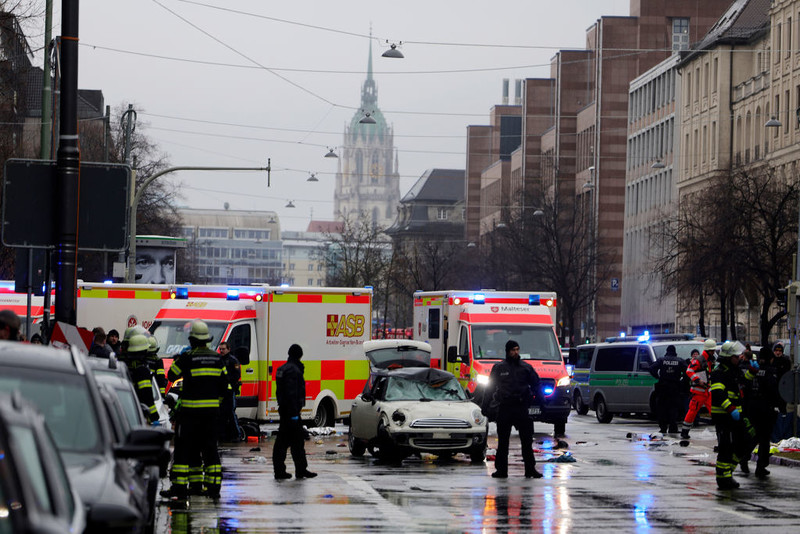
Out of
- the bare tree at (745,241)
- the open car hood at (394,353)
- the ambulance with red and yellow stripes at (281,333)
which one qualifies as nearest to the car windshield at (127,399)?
the ambulance with red and yellow stripes at (281,333)

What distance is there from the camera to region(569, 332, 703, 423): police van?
3641 cm

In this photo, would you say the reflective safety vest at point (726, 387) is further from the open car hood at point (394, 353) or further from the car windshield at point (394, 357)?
the car windshield at point (394, 357)

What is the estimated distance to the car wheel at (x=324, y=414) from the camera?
98.9 ft

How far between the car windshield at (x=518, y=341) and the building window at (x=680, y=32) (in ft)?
243

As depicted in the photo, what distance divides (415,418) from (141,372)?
20.8 ft

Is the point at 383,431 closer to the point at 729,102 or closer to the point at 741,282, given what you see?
the point at 741,282

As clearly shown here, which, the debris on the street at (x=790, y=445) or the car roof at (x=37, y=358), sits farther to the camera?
the debris on the street at (x=790, y=445)

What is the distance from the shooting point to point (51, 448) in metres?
5.52

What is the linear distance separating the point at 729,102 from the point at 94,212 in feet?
222

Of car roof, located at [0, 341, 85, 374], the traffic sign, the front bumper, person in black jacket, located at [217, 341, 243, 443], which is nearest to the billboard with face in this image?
person in black jacket, located at [217, 341, 243, 443]

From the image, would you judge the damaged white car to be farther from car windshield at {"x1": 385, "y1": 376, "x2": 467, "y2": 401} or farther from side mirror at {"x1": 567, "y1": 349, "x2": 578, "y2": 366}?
side mirror at {"x1": 567, "y1": 349, "x2": 578, "y2": 366}

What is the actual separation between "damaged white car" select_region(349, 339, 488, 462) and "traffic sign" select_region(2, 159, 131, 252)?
8.20m

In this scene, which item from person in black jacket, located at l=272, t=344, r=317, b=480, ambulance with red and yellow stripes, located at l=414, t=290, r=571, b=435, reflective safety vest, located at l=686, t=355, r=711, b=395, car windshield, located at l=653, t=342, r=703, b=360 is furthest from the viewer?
car windshield, located at l=653, t=342, r=703, b=360

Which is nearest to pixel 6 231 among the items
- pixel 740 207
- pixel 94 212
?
pixel 94 212
